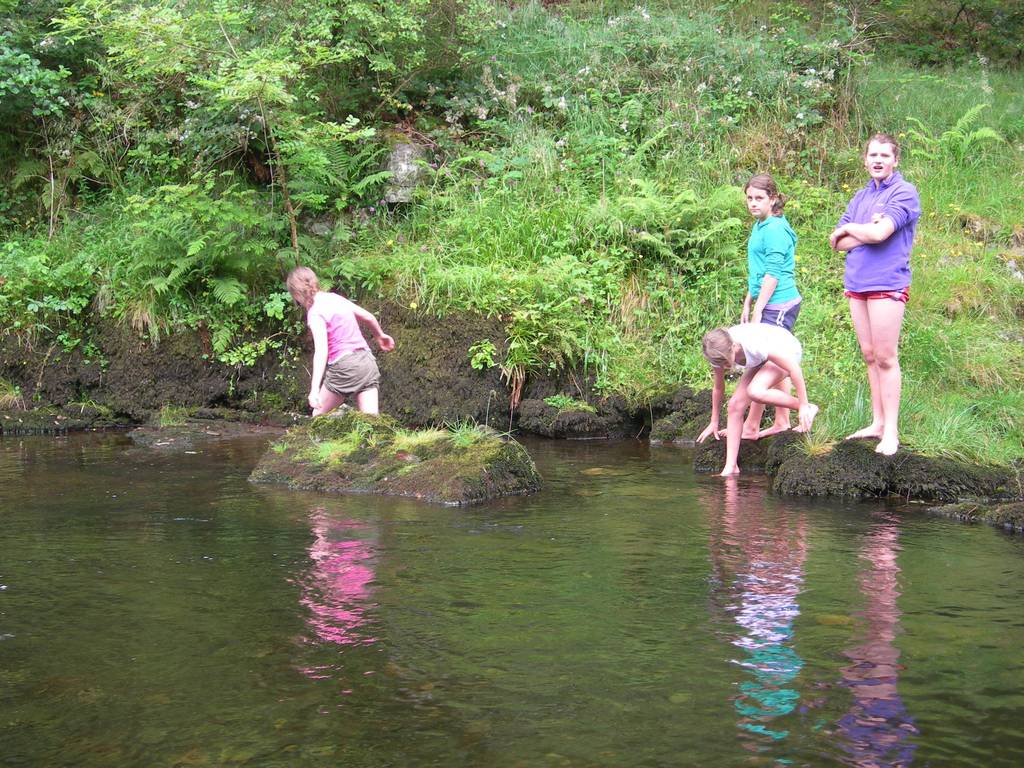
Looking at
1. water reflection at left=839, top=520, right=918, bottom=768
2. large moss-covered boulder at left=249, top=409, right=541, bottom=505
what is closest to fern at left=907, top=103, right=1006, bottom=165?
large moss-covered boulder at left=249, top=409, right=541, bottom=505

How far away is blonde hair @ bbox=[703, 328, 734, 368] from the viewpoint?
26.0 feet

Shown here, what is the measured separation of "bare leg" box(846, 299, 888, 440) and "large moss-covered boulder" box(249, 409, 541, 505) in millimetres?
2477

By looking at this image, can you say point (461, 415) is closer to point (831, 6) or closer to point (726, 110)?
point (726, 110)

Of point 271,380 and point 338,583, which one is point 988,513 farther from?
point 271,380

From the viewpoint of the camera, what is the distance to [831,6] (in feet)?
56.5

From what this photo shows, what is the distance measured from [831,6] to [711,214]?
6784 mm

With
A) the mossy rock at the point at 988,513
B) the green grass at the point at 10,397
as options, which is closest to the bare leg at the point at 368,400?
the mossy rock at the point at 988,513

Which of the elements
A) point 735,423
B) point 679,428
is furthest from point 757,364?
point 679,428

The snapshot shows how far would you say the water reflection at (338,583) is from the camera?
4.74 metres

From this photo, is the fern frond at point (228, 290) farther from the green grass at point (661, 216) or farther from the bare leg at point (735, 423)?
the bare leg at point (735, 423)

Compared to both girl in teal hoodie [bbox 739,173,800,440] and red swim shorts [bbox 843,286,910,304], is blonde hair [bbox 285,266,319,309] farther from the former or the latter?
red swim shorts [bbox 843,286,910,304]

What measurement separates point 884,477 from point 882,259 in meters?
1.54

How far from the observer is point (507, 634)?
4703 mm

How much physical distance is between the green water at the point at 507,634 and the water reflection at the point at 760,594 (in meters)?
0.02
